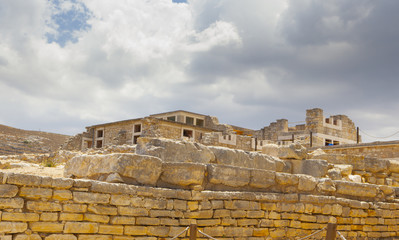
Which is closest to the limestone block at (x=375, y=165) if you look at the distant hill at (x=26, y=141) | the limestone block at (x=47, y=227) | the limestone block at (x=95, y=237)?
the limestone block at (x=95, y=237)

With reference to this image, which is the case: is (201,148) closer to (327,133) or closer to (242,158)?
(242,158)

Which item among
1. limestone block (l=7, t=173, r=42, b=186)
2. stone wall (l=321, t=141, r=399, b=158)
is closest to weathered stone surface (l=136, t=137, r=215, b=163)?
limestone block (l=7, t=173, r=42, b=186)

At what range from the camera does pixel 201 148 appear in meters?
7.17

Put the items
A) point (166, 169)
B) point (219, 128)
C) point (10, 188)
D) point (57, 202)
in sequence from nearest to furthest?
point (10, 188), point (57, 202), point (166, 169), point (219, 128)

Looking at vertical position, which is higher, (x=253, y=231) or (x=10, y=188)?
(x=10, y=188)

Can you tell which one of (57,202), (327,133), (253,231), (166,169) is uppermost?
(327,133)

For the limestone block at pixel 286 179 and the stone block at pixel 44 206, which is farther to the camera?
the limestone block at pixel 286 179

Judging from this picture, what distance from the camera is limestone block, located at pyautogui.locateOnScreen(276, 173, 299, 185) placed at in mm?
7402

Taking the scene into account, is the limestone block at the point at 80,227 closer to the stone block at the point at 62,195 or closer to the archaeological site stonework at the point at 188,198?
the archaeological site stonework at the point at 188,198

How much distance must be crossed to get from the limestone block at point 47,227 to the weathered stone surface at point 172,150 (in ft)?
6.26

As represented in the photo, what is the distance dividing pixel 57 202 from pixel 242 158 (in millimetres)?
3542

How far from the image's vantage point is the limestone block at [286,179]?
740 centimetres

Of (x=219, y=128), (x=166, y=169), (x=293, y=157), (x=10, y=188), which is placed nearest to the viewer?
(x=10, y=188)

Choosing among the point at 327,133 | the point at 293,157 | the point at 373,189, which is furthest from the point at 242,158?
the point at 327,133
